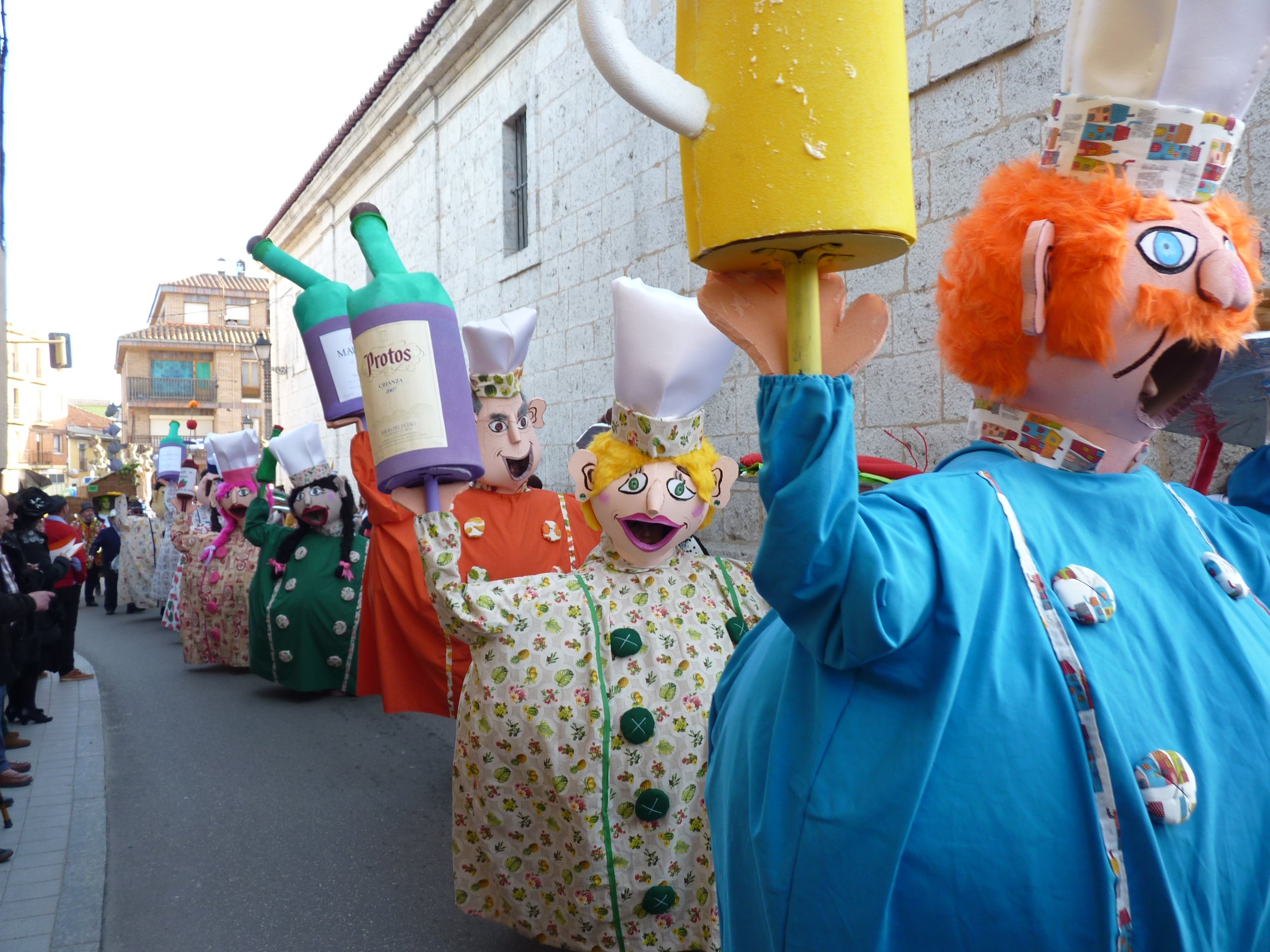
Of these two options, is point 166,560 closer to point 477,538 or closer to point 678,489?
point 477,538

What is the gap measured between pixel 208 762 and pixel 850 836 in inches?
219

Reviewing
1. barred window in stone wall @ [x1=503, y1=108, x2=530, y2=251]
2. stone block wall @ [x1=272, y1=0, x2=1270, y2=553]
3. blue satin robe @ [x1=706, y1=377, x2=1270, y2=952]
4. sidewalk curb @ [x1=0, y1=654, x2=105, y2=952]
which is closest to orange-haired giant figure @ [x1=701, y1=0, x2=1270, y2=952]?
blue satin robe @ [x1=706, y1=377, x2=1270, y2=952]

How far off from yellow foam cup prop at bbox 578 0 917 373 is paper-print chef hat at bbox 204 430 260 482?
26.3 feet

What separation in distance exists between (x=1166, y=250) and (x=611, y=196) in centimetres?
682

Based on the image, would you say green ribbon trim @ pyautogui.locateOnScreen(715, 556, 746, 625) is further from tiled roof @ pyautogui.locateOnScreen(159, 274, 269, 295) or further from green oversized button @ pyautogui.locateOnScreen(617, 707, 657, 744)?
tiled roof @ pyautogui.locateOnScreen(159, 274, 269, 295)

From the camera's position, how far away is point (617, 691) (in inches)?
102

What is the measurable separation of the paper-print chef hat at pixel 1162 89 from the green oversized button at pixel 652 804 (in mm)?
1758

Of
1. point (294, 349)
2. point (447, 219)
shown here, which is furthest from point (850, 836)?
point (294, 349)

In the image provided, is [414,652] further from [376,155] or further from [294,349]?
[294,349]

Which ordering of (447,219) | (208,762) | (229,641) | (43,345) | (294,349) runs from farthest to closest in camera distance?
(43,345) < (294,349) < (447,219) < (229,641) < (208,762)

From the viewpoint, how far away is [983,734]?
47.6 inches

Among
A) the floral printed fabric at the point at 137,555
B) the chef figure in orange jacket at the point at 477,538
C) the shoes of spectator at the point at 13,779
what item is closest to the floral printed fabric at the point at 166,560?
the floral printed fabric at the point at 137,555

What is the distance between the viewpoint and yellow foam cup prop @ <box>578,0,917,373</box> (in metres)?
1.15

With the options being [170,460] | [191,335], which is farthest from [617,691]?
[191,335]
